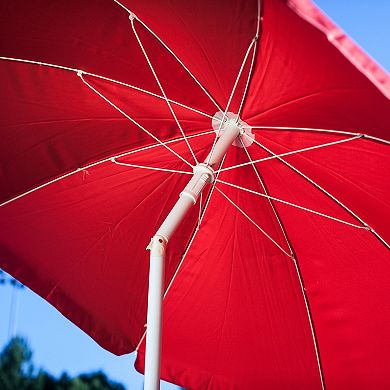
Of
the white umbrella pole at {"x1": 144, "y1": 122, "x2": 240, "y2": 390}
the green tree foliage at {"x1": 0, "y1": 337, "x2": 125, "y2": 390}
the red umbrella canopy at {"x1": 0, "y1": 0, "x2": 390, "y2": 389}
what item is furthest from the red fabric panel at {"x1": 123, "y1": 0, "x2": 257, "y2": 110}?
the green tree foliage at {"x1": 0, "y1": 337, "x2": 125, "y2": 390}

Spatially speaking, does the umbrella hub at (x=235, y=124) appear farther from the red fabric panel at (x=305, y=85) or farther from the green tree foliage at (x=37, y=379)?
the green tree foliage at (x=37, y=379)

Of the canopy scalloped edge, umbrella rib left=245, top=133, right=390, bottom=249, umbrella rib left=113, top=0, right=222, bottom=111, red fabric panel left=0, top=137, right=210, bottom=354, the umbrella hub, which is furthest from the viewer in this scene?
red fabric panel left=0, top=137, right=210, bottom=354

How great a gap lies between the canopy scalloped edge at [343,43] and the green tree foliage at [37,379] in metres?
13.3

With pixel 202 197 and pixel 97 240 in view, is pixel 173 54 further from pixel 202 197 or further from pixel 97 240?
pixel 97 240

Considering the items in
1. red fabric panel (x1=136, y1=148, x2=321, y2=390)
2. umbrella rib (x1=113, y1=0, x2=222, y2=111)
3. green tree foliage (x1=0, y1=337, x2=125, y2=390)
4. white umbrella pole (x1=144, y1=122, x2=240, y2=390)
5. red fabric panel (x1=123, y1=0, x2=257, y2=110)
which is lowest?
white umbrella pole (x1=144, y1=122, x2=240, y2=390)

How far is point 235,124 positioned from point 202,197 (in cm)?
51

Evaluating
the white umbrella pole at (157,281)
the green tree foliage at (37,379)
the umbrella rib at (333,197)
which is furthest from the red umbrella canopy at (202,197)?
the green tree foliage at (37,379)

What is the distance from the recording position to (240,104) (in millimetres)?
2930

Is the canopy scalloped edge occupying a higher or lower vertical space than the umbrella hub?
lower

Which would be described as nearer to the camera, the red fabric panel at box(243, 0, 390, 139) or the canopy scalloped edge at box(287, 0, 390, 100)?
the canopy scalloped edge at box(287, 0, 390, 100)

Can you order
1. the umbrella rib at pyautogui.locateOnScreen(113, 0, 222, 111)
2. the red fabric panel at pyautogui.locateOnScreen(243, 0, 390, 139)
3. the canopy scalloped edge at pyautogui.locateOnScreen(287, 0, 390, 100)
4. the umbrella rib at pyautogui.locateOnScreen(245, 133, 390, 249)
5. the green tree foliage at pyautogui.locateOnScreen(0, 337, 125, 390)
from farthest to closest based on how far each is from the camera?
the green tree foliage at pyautogui.locateOnScreen(0, 337, 125, 390) → the umbrella rib at pyautogui.locateOnScreen(245, 133, 390, 249) → the umbrella rib at pyautogui.locateOnScreen(113, 0, 222, 111) → the red fabric panel at pyautogui.locateOnScreen(243, 0, 390, 139) → the canopy scalloped edge at pyautogui.locateOnScreen(287, 0, 390, 100)

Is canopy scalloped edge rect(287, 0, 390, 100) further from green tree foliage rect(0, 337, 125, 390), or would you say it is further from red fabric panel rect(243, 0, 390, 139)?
green tree foliage rect(0, 337, 125, 390)

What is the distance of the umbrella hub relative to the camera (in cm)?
303

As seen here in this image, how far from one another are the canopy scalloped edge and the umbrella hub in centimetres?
103
